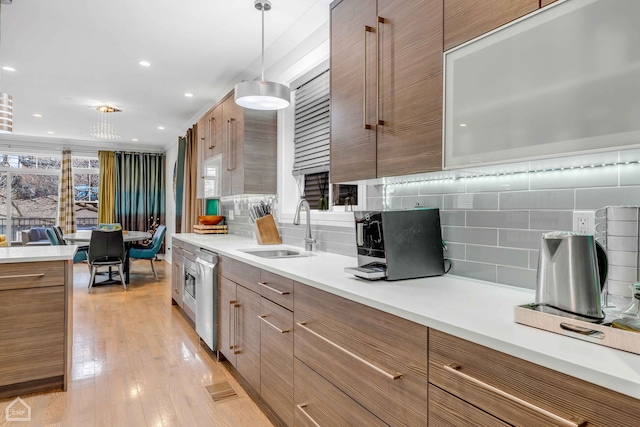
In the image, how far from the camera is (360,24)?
1.87m

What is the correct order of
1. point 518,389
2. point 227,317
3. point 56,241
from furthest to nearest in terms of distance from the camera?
point 56,241, point 227,317, point 518,389

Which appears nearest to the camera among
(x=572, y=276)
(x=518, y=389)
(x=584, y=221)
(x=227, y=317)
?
(x=518, y=389)

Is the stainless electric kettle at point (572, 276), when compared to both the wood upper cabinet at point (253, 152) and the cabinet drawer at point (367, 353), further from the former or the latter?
the wood upper cabinet at point (253, 152)

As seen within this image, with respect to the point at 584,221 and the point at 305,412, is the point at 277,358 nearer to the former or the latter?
the point at 305,412

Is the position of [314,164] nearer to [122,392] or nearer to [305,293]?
[305,293]

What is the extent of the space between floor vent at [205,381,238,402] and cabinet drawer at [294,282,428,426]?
0.94 metres

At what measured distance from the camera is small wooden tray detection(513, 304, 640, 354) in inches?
31.1

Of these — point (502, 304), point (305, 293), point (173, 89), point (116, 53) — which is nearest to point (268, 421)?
point (305, 293)

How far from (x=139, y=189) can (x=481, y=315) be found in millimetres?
9155

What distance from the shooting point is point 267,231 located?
3.34 metres

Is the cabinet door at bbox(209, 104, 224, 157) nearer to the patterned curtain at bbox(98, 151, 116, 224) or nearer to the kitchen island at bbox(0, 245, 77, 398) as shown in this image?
the kitchen island at bbox(0, 245, 77, 398)

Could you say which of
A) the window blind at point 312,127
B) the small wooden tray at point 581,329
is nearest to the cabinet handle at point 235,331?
the window blind at point 312,127

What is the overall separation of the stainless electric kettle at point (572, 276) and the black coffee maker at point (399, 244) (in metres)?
0.61

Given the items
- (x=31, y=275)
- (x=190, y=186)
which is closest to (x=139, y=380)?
(x=31, y=275)
